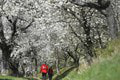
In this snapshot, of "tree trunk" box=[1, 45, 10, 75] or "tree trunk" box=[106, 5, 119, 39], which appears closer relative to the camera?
"tree trunk" box=[106, 5, 119, 39]

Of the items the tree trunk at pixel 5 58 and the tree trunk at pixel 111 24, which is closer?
the tree trunk at pixel 111 24

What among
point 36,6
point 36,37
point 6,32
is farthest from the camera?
point 36,37

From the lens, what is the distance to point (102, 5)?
43.2 feet

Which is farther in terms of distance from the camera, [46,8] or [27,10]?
[27,10]

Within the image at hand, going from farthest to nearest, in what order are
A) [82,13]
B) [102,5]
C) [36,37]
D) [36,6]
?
[36,37], [36,6], [82,13], [102,5]

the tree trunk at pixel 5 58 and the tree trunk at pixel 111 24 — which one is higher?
Answer: the tree trunk at pixel 111 24

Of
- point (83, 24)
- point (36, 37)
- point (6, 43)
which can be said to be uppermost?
point (83, 24)

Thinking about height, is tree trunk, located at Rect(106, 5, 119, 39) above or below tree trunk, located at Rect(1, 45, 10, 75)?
above

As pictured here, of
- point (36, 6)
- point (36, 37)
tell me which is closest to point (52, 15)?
point (36, 6)

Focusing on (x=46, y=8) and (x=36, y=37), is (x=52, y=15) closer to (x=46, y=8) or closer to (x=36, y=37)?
(x=46, y=8)

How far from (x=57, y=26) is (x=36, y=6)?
311 centimetres

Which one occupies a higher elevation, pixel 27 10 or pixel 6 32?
pixel 27 10

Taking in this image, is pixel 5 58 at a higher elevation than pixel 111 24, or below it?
below

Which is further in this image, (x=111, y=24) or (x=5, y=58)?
(x=5, y=58)
